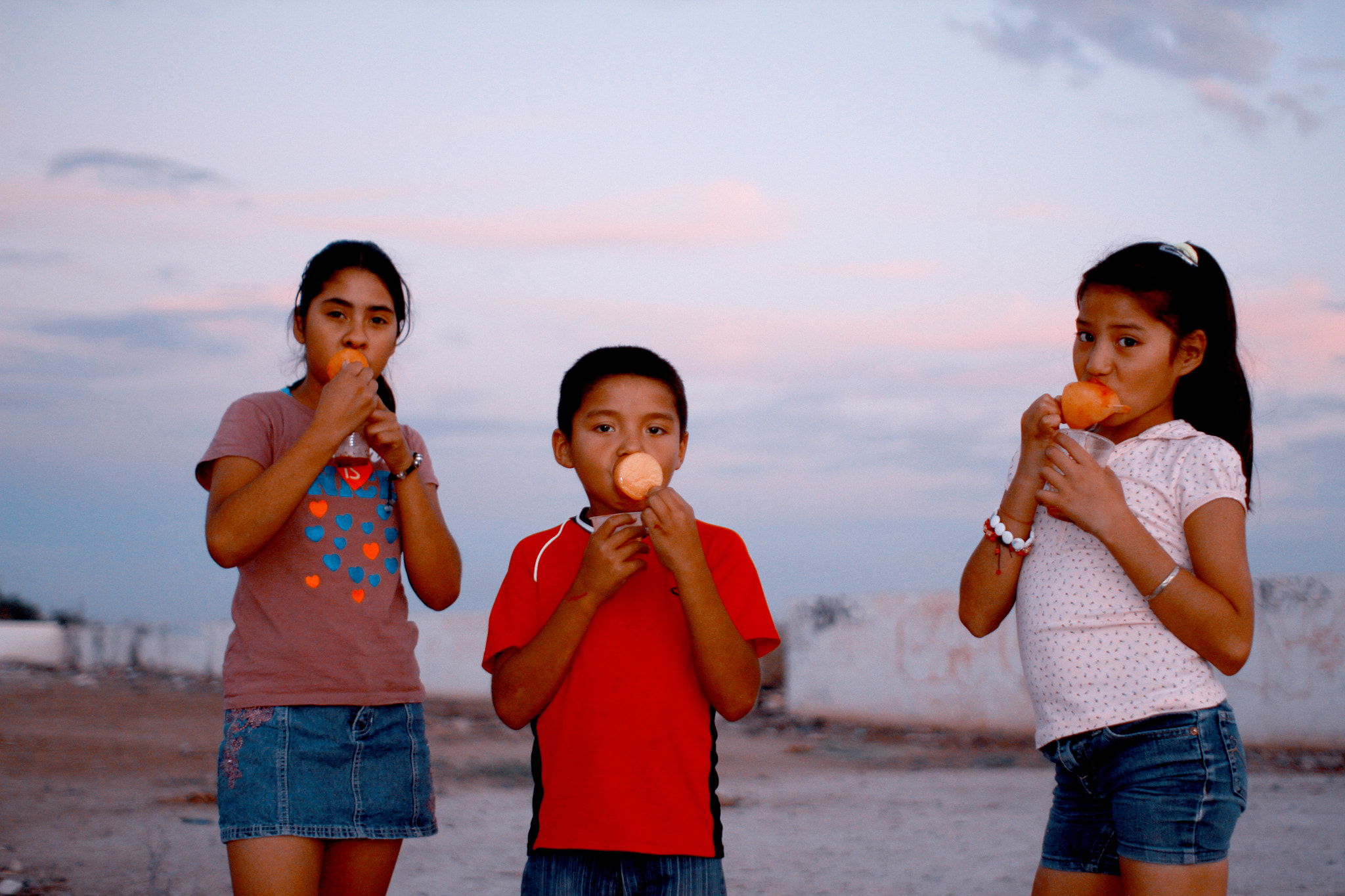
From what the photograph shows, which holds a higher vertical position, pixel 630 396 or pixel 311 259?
pixel 311 259

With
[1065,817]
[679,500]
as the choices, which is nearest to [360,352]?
[679,500]

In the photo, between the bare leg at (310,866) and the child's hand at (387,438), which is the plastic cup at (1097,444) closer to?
the child's hand at (387,438)

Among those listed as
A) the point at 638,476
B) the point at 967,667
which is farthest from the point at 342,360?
the point at 967,667

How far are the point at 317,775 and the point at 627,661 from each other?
744 millimetres

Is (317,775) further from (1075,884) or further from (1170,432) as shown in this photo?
(1170,432)

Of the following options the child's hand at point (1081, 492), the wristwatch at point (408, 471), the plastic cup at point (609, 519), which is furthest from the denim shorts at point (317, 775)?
the child's hand at point (1081, 492)

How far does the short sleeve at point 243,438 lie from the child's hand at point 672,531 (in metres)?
0.97

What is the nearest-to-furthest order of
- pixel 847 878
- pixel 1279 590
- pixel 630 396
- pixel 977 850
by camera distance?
pixel 630 396 < pixel 847 878 < pixel 977 850 < pixel 1279 590

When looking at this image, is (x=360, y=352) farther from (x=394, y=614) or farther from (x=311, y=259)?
(x=394, y=614)

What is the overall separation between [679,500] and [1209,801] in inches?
44.9

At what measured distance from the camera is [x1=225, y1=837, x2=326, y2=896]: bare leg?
2.37 m

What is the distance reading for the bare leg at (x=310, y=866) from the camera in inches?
93.7

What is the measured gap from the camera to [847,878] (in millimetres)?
5539

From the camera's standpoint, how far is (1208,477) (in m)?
2.21
